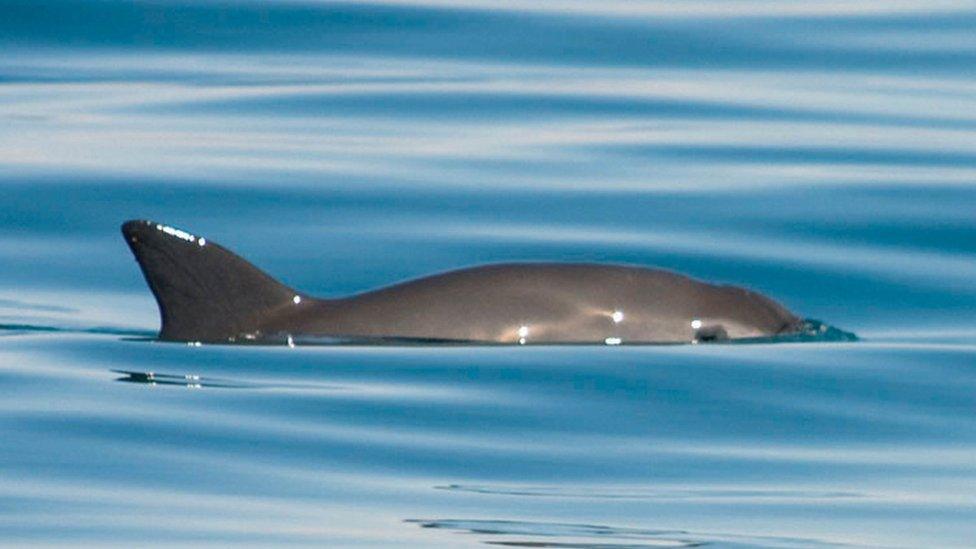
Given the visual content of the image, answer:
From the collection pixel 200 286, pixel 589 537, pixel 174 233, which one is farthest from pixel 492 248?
pixel 589 537

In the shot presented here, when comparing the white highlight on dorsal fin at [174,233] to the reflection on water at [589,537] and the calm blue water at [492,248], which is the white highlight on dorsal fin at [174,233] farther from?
the reflection on water at [589,537]

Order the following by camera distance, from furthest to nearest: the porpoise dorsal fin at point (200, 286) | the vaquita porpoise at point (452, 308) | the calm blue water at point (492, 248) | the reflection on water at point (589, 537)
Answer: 1. the vaquita porpoise at point (452, 308)
2. the porpoise dorsal fin at point (200, 286)
3. the calm blue water at point (492, 248)
4. the reflection on water at point (589, 537)

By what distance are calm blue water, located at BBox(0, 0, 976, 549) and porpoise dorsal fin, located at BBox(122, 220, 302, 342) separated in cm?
16

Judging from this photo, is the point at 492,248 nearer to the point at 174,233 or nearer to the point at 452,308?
the point at 452,308

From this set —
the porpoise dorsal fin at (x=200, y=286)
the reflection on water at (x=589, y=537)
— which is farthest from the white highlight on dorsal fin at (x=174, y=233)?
the reflection on water at (x=589, y=537)

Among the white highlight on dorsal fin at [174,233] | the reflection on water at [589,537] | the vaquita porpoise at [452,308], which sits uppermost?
the white highlight on dorsal fin at [174,233]

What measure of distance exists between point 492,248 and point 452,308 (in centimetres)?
312

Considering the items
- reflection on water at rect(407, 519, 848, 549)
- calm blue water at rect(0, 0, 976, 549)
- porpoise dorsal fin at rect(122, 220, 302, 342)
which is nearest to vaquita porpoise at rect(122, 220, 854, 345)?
porpoise dorsal fin at rect(122, 220, 302, 342)

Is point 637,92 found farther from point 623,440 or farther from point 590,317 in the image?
point 623,440

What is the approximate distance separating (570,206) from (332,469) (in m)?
6.87

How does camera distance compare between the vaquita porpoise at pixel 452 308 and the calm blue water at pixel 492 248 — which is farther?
the vaquita porpoise at pixel 452 308

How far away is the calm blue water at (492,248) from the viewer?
353 inches

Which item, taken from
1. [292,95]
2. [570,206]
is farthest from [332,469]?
[292,95]

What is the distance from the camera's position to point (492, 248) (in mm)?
14969
